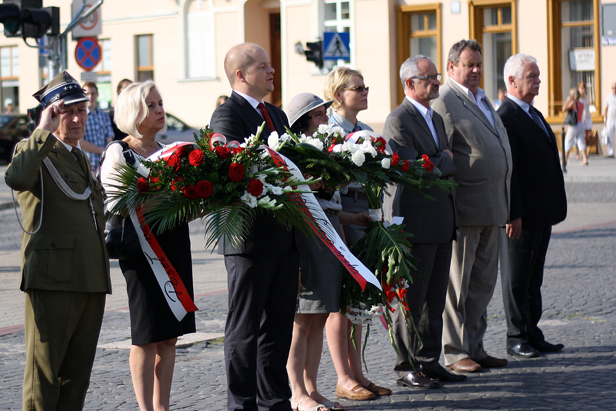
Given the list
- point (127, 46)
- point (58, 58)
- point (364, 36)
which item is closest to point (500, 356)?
point (58, 58)

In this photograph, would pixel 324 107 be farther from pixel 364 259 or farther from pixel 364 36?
pixel 364 36

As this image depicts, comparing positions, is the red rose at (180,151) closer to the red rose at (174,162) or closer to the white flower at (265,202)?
the red rose at (174,162)

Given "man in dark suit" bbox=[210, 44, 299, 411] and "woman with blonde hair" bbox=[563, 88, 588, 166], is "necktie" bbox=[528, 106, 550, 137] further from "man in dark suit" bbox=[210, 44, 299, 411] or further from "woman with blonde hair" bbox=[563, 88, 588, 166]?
"woman with blonde hair" bbox=[563, 88, 588, 166]

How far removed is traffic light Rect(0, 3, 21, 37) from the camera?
1367cm

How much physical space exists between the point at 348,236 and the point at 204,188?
163cm

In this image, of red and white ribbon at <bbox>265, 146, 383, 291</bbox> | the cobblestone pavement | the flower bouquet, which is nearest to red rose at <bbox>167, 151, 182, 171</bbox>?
the flower bouquet

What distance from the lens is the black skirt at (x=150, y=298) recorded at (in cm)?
489

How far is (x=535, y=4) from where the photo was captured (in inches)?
1077

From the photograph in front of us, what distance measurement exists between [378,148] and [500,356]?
2366mm

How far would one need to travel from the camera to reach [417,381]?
239 inches

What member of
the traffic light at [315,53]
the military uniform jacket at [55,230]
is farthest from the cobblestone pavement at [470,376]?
the traffic light at [315,53]

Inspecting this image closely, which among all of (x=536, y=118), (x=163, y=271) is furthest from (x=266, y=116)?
(x=536, y=118)

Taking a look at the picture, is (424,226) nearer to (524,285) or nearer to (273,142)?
(524,285)

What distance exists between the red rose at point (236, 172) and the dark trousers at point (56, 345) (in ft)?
2.83
